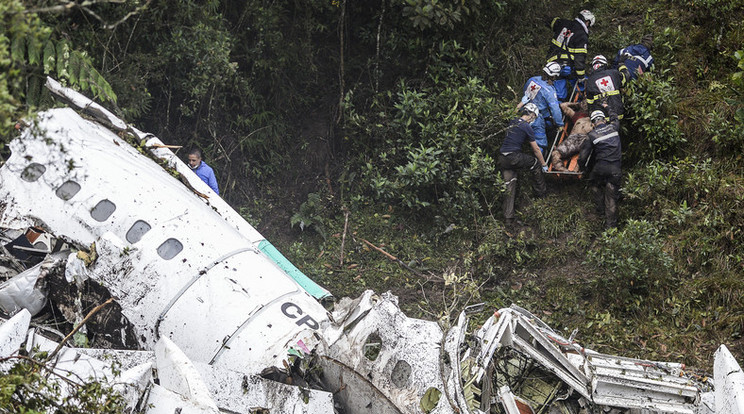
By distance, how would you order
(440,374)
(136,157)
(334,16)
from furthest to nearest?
(334,16), (136,157), (440,374)

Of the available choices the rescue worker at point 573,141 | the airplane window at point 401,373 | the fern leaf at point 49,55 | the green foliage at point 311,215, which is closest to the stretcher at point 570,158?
the rescue worker at point 573,141

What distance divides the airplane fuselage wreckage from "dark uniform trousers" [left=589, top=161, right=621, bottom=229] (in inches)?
116

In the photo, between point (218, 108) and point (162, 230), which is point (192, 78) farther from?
point (162, 230)

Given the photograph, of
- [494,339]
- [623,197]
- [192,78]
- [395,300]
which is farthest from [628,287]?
[192,78]

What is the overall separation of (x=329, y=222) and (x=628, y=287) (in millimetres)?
4693

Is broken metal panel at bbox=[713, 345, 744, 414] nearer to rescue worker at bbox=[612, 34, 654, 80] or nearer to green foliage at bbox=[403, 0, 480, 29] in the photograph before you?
rescue worker at bbox=[612, 34, 654, 80]

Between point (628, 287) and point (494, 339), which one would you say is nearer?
point (494, 339)

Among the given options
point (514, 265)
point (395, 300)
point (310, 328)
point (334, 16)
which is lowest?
point (514, 265)

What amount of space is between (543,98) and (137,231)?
6.40 metres

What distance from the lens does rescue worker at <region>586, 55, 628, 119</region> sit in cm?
984

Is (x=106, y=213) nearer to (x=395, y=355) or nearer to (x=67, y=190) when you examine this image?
(x=67, y=190)

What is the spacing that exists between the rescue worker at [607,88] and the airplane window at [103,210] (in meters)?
6.89

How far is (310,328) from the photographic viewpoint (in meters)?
6.71

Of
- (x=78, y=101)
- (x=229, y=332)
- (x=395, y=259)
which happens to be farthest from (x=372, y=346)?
(x=78, y=101)
